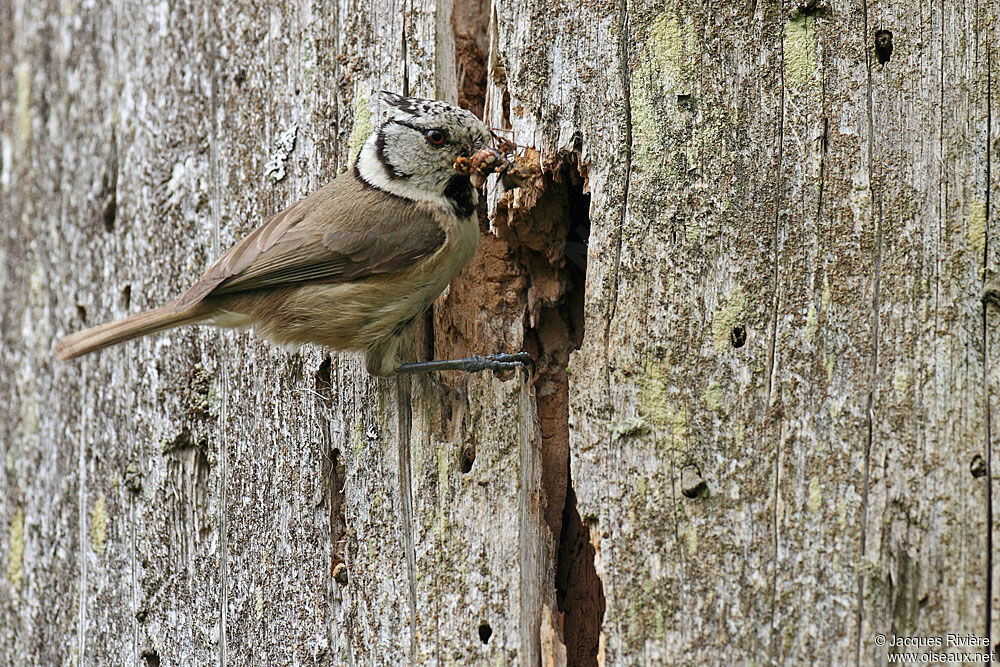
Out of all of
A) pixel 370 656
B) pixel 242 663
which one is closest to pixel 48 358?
pixel 242 663

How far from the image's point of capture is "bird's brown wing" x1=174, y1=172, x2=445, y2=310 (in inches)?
122

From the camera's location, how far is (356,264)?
3271 millimetres

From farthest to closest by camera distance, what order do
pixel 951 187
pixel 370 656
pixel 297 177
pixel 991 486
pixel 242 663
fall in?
1. pixel 297 177
2. pixel 242 663
3. pixel 370 656
4. pixel 951 187
5. pixel 991 486

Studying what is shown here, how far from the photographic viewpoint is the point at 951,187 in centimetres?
251

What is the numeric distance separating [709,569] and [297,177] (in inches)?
70.1

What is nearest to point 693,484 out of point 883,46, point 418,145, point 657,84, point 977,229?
point 977,229

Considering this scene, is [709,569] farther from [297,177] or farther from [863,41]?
[297,177]

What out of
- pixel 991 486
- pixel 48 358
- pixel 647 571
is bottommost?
pixel 647 571

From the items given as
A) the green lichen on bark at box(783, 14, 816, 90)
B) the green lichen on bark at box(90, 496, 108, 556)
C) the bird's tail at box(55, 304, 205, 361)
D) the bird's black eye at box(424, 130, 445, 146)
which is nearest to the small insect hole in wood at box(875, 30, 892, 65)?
the green lichen on bark at box(783, 14, 816, 90)

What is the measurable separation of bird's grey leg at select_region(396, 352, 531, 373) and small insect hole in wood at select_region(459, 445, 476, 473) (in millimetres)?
231

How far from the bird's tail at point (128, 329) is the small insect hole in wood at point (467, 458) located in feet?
3.08

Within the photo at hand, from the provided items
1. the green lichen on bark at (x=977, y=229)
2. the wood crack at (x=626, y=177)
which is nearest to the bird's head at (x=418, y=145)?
the wood crack at (x=626, y=177)

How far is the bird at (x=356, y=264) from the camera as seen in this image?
10.1 ft

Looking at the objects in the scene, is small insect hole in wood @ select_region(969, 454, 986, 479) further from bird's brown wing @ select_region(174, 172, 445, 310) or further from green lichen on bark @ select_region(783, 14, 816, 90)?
bird's brown wing @ select_region(174, 172, 445, 310)
